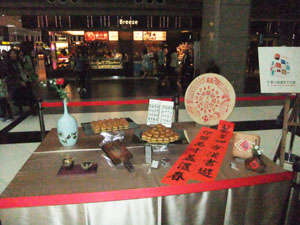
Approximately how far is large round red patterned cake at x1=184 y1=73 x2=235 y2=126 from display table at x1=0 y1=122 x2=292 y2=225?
0.63 metres

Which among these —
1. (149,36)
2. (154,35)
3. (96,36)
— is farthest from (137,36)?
(96,36)

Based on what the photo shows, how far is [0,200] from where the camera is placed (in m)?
1.27

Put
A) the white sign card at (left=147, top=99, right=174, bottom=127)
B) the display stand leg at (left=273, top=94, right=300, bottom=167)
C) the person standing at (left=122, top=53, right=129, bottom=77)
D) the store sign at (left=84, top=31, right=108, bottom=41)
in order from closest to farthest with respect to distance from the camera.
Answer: the white sign card at (left=147, top=99, right=174, bottom=127) < the display stand leg at (left=273, top=94, right=300, bottom=167) < the person standing at (left=122, top=53, right=129, bottom=77) < the store sign at (left=84, top=31, right=108, bottom=41)

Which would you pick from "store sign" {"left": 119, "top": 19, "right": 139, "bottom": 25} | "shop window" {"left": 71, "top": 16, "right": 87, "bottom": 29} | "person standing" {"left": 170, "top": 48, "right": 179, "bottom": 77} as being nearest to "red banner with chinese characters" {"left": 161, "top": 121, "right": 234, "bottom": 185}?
"person standing" {"left": 170, "top": 48, "right": 179, "bottom": 77}

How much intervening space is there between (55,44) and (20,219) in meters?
12.4

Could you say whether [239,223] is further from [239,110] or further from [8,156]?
[239,110]

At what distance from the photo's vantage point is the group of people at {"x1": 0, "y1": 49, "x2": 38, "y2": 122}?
4.97m

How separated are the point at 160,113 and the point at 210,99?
51cm

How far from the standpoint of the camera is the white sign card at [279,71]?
7.69 ft

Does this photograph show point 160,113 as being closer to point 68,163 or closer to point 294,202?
point 68,163

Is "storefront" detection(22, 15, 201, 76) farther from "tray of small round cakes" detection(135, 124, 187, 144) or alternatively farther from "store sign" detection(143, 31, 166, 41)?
"tray of small round cakes" detection(135, 124, 187, 144)

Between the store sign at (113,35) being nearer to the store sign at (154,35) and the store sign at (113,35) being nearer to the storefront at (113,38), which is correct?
the storefront at (113,38)

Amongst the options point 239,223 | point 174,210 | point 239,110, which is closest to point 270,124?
point 239,110

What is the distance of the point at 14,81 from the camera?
524cm
